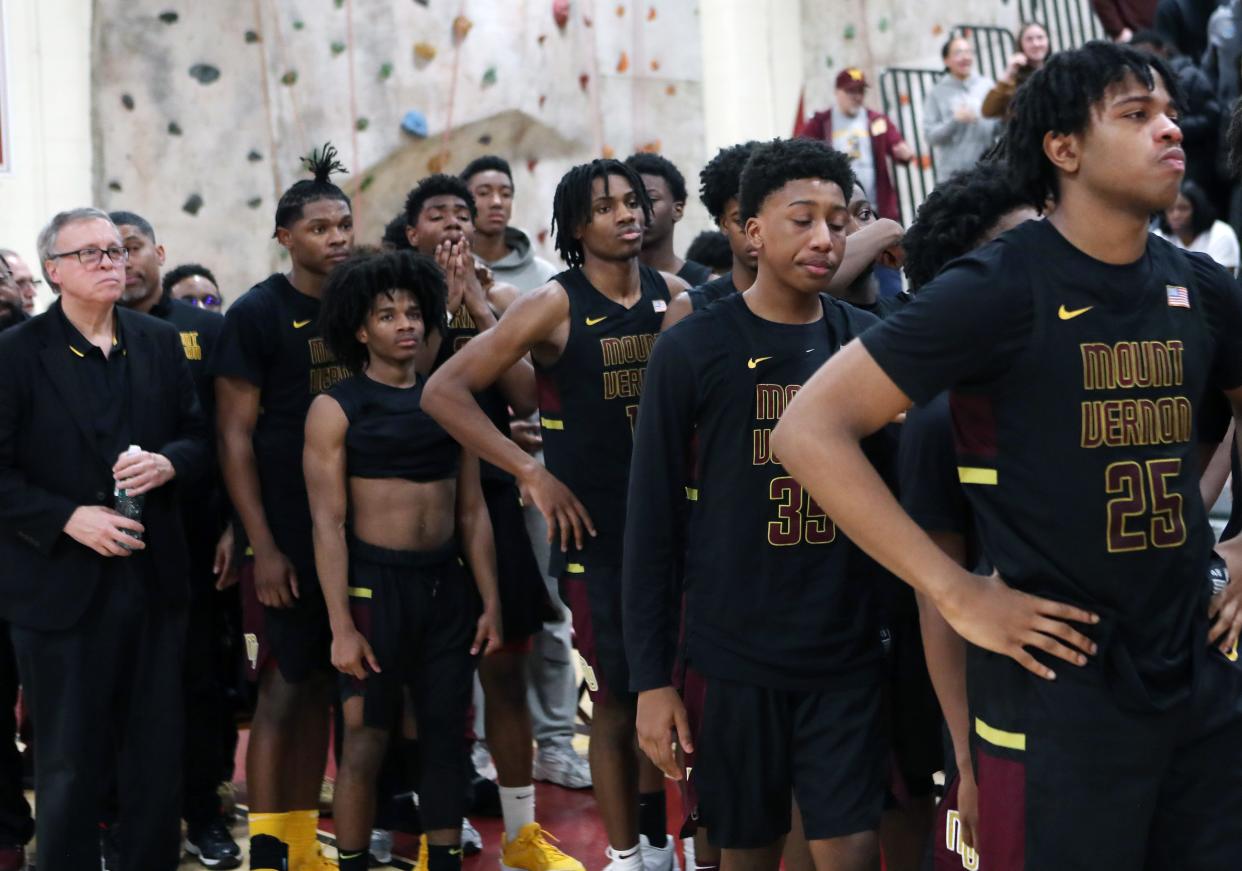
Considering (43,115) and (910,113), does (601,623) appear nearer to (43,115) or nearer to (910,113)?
(43,115)

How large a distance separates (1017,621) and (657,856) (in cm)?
249

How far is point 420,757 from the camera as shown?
4.50m

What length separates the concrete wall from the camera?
9453mm

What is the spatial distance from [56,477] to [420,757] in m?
1.28

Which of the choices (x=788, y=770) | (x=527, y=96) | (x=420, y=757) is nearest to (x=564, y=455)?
(x=420, y=757)

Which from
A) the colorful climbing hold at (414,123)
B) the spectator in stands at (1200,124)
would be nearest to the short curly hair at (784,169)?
the spectator in stands at (1200,124)

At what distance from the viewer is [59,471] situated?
448cm

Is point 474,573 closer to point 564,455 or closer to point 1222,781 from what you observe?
point 564,455

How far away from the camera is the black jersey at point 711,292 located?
423 cm

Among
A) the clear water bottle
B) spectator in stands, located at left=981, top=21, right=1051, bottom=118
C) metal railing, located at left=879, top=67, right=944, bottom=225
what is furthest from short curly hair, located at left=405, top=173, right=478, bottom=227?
metal railing, located at left=879, top=67, right=944, bottom=225

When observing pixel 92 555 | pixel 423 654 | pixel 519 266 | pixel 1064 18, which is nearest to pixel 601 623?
pixel 423 654

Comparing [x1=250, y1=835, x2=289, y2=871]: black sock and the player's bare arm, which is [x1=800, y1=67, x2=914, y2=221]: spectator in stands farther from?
the player's bare arm

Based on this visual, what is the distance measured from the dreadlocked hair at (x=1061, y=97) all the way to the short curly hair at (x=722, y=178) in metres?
1.99

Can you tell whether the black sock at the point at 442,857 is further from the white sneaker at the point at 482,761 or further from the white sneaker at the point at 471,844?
the white sneaker at the point at 482,761
